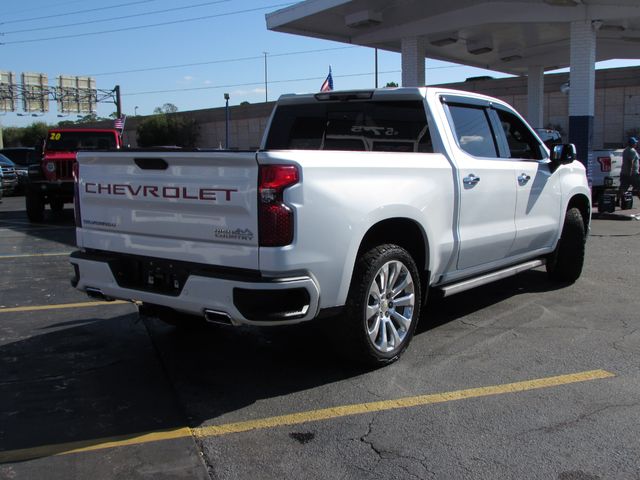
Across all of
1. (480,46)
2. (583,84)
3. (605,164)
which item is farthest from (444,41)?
(605,164)

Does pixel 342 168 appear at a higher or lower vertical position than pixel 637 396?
higher

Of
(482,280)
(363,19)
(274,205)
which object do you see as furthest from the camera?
(363,19)

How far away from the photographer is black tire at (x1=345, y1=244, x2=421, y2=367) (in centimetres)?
409

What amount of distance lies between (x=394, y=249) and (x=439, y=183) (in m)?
0.73

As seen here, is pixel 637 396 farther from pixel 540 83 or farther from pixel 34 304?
pixel 540 83

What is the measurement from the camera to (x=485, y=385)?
13.6ft

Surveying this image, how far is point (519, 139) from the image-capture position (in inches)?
243

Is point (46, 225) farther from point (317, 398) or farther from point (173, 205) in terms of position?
point (317, 398)

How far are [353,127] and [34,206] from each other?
35.6 feet

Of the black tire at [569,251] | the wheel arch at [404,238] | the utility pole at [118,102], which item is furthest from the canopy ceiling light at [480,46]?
the utility pole at [118,102]

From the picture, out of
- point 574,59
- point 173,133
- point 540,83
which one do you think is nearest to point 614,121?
point 540,83

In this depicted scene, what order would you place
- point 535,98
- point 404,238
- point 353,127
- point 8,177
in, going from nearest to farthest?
1. point 404,238
2. point 353,127
3. point 535,98
4. point 8,177

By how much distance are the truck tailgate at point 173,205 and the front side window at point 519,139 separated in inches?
129

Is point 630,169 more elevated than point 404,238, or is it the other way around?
point 630,169
